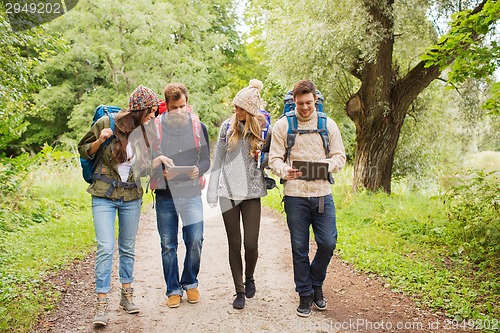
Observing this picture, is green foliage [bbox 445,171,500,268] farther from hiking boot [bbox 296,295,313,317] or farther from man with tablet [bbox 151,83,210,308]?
man with tablet [bbox 151,83,210,308]

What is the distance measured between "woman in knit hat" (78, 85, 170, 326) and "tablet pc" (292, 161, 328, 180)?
1357 mm

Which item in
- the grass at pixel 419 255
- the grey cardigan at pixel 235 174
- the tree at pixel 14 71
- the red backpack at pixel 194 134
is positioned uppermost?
the tree at pixel 14 71

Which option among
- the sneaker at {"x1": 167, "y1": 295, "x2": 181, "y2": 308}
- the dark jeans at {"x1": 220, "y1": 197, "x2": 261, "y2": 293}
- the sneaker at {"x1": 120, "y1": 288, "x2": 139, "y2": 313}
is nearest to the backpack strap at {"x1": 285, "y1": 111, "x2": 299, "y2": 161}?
the dark jeans at {"x1": 220, "y1": 197, "x2": 261, "y2": 293}

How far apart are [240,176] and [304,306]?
1.45 metres

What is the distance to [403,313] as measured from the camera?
14.8 ft

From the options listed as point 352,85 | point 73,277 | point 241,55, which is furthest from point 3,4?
point 241,55

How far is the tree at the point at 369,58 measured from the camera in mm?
9125

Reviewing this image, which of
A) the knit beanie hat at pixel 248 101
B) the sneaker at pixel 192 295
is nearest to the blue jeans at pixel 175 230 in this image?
the sneaker at pixel 192 295

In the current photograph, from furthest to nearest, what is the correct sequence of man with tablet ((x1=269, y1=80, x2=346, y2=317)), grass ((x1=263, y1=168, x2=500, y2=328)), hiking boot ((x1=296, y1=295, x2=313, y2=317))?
grass ((x1=263, y1=168, x2=500, y2=328)) < hiking boot ((x1=296, y1=295, x2=313, y2=317)) < man with tablet ((x1=269, y1=80, x2=346, y2=317))

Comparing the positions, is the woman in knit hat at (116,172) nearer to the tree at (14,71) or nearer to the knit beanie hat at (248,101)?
the knit beanie hat at (248,101)

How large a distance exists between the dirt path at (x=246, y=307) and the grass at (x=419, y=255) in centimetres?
25

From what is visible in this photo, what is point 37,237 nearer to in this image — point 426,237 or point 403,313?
point 403,313

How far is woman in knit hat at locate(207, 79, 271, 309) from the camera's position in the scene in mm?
4469

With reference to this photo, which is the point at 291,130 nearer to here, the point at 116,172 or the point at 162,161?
the point at 162,161
